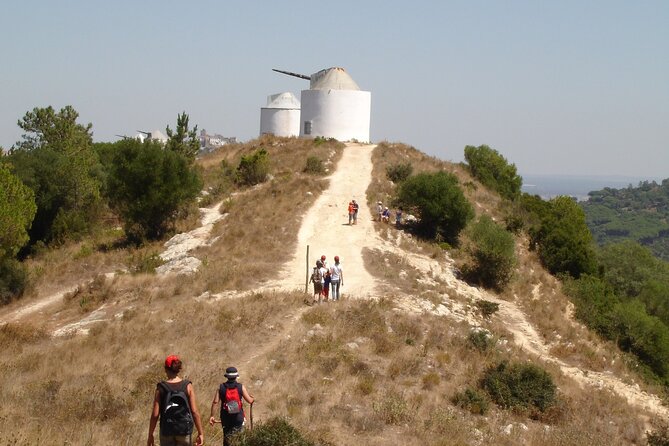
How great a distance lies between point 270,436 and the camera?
770cm

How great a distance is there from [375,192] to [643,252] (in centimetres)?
1668

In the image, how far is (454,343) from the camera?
16312 millimetres

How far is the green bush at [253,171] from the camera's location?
3297 centimetres

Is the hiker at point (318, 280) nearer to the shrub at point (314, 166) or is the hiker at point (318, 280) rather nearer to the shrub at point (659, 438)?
the shrub at point (659, 438)

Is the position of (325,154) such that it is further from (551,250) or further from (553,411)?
(553,411)

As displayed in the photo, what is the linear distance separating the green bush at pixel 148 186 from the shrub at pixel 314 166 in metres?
7.98

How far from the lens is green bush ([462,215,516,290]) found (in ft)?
76.7

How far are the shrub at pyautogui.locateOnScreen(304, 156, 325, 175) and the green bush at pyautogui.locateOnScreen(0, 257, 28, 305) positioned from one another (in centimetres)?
1535

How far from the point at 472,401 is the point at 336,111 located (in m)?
30.4

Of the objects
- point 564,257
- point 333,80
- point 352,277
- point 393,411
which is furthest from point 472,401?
point 333,80

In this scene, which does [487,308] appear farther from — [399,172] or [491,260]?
[399,172]

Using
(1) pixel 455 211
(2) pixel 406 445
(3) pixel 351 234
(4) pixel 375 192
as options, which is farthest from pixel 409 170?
(2) pixel 406 445

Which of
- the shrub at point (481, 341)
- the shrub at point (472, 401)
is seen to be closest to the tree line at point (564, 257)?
the shrub at point (481, 341)

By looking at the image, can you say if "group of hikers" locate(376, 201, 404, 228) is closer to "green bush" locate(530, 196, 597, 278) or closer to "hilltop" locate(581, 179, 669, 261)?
"green bush" locate(530, 196, 597, 278)
